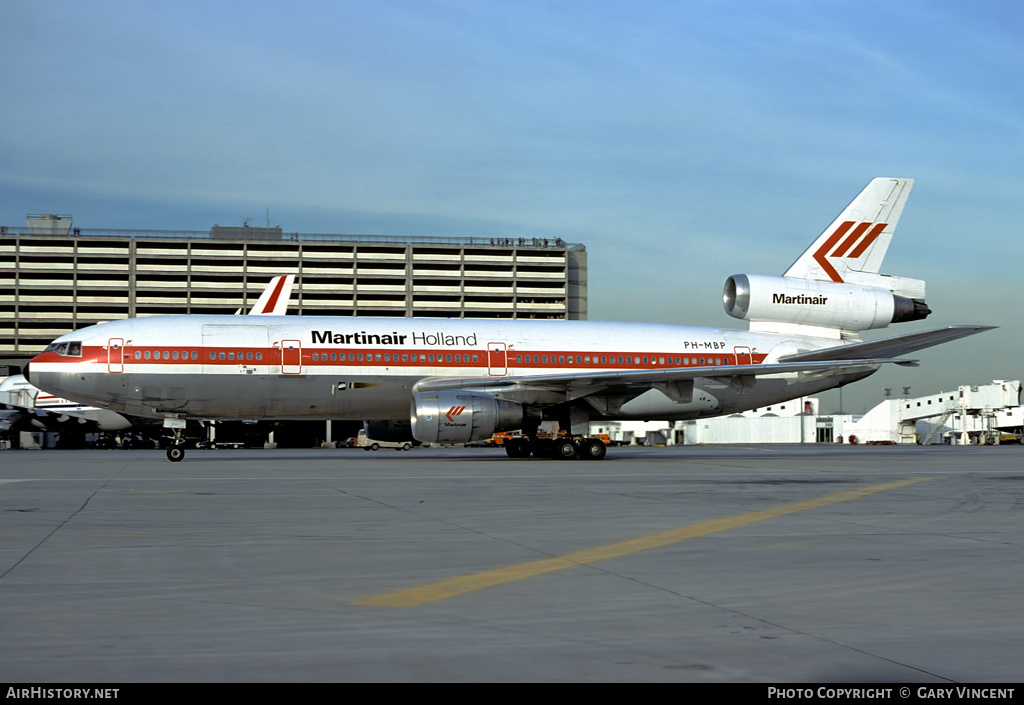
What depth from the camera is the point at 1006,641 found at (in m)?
5.51

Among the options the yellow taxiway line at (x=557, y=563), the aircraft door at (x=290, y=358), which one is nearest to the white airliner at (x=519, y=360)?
the aircraft door at (x=290, y=358)

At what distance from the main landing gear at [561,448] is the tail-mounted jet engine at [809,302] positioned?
687 centimetres

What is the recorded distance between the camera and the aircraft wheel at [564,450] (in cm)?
2998

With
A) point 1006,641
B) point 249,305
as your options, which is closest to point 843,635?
point 1006,641

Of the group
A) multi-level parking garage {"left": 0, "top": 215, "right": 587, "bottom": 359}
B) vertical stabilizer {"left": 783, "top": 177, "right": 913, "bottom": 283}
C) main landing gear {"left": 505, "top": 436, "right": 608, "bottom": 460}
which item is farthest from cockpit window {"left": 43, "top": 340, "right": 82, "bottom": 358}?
multi-level parking garage {"left": 0, "top": 215, "right": 587, "bottom": 359}

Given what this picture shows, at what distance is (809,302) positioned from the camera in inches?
1277

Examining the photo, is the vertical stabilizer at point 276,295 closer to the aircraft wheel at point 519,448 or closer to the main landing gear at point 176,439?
the main landing gear at point 176,439

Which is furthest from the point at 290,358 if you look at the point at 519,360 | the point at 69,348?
the point at 519,360

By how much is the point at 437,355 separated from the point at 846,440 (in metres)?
62.9

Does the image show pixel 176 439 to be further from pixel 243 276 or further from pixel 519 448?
pixel 243 276

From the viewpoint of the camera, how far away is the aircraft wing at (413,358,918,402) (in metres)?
27.7

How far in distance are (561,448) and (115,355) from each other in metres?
12.9

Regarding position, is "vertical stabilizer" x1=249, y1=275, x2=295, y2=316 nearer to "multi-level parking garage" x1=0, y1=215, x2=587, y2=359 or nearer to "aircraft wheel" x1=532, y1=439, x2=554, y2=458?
"aircraft wheel" x1=532, y1=439, x2=554, y2=458
